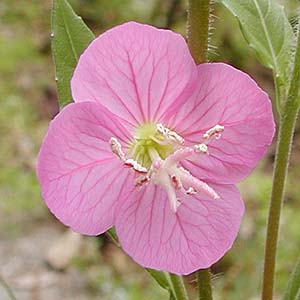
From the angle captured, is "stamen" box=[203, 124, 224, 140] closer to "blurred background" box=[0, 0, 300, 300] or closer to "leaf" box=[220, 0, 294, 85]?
"leaf" box=[220, 0, 294, 85]

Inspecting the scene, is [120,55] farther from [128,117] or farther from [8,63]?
[8,63]

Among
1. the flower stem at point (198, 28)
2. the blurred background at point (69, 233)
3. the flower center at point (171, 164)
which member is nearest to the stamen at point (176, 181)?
the flower center at point (171, 164)

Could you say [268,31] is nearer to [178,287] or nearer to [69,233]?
[178,287]

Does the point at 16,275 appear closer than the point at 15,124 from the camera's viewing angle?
Yes

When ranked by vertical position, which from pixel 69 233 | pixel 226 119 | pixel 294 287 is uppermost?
pixel 226 119

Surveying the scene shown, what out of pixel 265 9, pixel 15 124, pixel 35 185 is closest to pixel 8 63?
pixel 15 124

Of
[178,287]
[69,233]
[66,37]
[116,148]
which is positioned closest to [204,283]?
[178,287]
